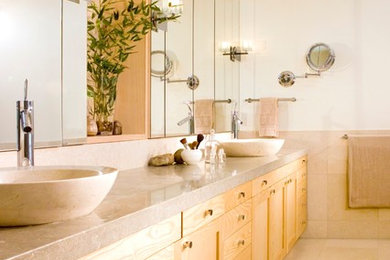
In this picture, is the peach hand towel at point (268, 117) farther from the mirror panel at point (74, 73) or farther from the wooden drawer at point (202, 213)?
the mirror panel at point (74, 73)

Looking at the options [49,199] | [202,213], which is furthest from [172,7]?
[49,199]

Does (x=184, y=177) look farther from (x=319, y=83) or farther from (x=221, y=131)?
(x=319, y=83)

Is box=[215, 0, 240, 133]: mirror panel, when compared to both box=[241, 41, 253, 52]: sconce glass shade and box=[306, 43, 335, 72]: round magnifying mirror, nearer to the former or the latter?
box=[241, 41, 253, 52]: sconce glass shade

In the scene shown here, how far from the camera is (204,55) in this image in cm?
340

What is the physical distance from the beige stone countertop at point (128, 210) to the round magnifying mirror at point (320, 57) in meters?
1.88

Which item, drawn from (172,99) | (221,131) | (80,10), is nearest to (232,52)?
(221,131)

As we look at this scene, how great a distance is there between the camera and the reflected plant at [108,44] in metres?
2.17

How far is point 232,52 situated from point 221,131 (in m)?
0.72

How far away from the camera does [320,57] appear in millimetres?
3992

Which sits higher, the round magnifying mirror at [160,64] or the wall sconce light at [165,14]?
the wall sconce light at [165,14]

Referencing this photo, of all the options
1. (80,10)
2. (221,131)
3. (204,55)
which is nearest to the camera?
(80,10)

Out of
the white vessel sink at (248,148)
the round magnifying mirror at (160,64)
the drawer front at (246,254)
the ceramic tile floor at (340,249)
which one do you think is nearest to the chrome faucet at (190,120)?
the white vessel sink at (248,148)

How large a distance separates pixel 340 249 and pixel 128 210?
2.96 m

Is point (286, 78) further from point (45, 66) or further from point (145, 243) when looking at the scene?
point (145, 243)
